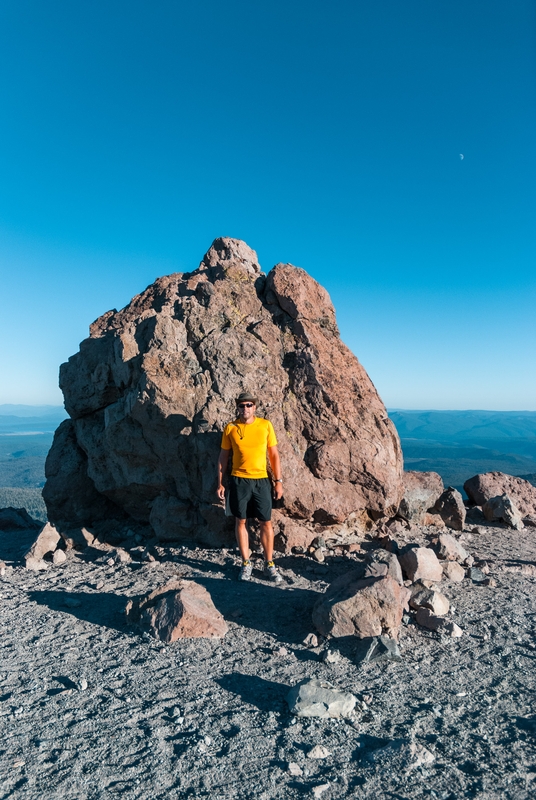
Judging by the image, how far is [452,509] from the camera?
413 inches

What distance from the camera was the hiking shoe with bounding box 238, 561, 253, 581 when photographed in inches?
293

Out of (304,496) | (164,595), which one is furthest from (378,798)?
(304,496)

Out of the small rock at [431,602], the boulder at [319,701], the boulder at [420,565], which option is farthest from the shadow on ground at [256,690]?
the boulder at [420,565]

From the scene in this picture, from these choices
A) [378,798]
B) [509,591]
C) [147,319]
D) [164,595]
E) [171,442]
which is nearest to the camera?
[378,798]

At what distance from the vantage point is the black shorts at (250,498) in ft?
25.6

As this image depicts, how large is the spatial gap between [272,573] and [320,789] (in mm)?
4246

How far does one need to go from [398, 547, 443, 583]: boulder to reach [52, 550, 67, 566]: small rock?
19.6 ft

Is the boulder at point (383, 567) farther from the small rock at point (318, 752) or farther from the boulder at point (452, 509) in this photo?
the boulder at point (452, 509)

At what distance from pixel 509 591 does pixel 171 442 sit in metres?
6.04

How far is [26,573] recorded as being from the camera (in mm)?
8273

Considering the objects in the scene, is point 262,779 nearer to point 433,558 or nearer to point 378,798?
point 378,798

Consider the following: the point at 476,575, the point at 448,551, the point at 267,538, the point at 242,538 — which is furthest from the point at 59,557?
the point at 476,575

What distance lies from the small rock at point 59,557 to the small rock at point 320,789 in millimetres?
6875

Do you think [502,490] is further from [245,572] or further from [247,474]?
[245,572]
